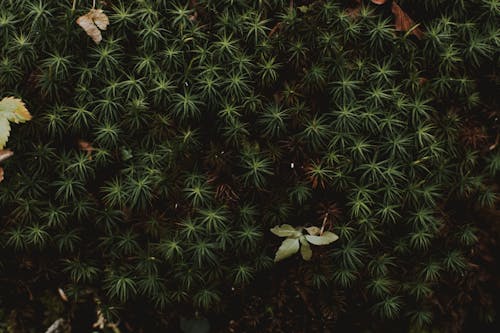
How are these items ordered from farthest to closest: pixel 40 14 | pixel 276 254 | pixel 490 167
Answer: pixel 490 167 → pixel 276 254 → pixel 40 14

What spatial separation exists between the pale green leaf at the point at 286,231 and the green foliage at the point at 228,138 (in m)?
0.07

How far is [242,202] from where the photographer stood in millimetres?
2758

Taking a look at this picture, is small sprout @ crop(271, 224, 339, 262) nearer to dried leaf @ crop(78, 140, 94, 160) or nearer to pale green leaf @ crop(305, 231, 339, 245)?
pale green leaf @ crop(305, 231, 339, 245)

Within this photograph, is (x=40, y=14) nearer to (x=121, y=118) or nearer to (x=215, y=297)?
(x=121, y=118)

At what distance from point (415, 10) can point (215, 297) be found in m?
1.67

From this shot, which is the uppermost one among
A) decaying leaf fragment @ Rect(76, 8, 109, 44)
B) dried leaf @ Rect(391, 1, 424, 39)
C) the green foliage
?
decaying leaf fragment @ Rect(76, 8, 109, 44)

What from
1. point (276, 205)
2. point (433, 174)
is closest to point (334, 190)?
point (276, 205)

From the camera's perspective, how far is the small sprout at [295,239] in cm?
271

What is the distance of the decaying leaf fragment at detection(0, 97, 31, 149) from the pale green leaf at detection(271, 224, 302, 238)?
1.21 meters

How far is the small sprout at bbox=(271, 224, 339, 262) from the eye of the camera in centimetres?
271

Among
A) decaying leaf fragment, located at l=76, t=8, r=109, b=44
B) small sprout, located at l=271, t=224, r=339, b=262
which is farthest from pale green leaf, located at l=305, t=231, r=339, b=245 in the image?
decaying leaf fragment, located at l=76, t=8, r=109, b=44

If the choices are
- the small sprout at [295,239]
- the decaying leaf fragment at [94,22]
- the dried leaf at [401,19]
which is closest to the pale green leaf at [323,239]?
the small sprout at [295,239]

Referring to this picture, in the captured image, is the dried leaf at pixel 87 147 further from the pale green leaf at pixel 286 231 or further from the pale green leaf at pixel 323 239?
the pale green leaf at pixel 323 239

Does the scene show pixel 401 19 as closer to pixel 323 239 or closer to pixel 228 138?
pixel 228 138
